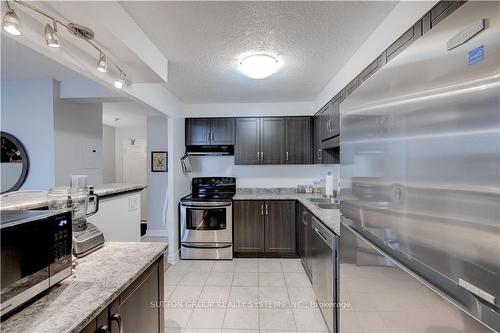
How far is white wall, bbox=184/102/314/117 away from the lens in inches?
153

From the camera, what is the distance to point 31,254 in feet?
2.83

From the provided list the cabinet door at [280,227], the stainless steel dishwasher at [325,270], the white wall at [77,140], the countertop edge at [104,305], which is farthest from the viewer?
the cabinet door at [280,227]

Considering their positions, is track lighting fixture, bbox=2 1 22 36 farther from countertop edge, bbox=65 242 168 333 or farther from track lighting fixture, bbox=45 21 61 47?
countertop edge, bbox=65 242 168 333

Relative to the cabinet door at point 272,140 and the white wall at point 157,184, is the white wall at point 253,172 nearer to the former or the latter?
the cabinet door at point 272,140

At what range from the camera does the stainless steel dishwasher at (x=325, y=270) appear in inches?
68.2

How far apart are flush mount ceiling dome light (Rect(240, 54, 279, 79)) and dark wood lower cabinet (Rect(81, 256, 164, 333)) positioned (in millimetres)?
1744

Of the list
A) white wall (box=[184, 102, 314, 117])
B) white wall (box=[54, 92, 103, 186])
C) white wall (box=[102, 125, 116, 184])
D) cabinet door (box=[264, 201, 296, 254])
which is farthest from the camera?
white wall (box=[102, 125, 116, 184])

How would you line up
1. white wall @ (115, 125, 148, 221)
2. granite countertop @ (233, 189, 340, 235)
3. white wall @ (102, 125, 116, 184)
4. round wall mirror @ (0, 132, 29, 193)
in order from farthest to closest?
white wall @ (115, 125, 148, 221) < white wall @ (102, 125, 116, 184) < round wall mirror @ (0, 132, 29, 193) < granite countertop @ (233, 189, 340, 235)

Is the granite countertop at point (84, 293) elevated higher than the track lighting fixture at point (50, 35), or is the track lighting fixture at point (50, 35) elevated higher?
the track lighting fixture at point (50, 35)

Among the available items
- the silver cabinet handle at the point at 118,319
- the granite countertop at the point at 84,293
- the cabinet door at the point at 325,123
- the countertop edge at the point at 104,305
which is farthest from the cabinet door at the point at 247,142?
the silver cabinet handle at the point at 118,319

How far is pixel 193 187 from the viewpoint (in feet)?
13.3

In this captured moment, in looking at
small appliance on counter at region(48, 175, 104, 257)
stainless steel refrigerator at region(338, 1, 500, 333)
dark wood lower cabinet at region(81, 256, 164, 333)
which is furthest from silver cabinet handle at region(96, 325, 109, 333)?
stainless steel refrigerator at region(338, 1, 500, 333)

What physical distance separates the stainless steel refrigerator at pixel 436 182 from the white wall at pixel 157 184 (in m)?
4.33

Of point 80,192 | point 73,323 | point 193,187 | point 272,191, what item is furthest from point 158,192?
point 73,323
